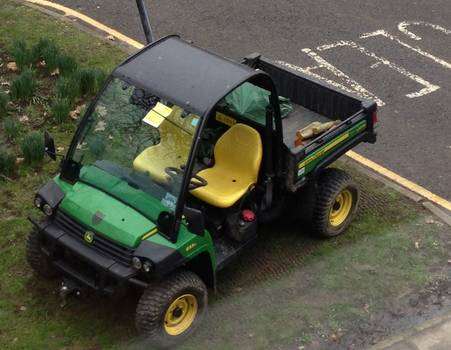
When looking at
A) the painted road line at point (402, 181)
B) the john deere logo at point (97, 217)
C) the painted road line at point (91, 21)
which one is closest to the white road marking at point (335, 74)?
the painted road line at point (402, 181)

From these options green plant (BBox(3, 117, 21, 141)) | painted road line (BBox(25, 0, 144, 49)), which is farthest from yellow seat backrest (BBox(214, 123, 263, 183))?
painted road line (BBox(25, 0, 144, 49))

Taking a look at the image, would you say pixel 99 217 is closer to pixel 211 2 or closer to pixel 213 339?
pixel 213 339

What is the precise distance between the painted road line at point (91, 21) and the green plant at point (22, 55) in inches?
57.1

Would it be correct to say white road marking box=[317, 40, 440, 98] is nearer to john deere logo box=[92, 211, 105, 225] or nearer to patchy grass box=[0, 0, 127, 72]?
patchy grass box=[0, 0, 127, 72]

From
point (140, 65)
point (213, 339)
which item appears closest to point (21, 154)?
point (140, 65)

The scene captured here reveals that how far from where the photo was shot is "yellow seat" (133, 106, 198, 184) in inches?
218

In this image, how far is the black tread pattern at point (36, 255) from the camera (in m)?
6.03

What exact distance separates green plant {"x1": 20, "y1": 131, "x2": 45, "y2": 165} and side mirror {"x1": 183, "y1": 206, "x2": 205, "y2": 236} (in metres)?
2.64

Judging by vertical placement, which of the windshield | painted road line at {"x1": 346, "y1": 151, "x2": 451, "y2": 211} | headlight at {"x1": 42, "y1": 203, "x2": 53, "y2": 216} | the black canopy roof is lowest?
painted road line at {"x1": 346, "y1": 151, "x2": 451, "y2": 211}

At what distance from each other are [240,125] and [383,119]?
3.01m

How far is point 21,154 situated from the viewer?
779cm

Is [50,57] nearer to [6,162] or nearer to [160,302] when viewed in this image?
[6,162]

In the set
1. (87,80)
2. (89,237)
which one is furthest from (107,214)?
(87,80)

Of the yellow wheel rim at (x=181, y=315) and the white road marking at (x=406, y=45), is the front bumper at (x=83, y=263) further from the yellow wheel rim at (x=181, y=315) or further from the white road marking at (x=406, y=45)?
the white road marking at (x=406, y=45)
